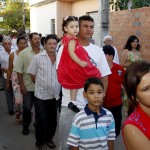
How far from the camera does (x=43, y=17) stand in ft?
72.1

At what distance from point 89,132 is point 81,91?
21.2 inches

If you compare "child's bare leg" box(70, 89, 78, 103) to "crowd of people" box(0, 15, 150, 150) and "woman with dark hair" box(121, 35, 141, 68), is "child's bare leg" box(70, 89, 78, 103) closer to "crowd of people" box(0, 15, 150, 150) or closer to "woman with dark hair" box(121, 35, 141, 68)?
"crowd of people" box(0, 15, 150, 150)

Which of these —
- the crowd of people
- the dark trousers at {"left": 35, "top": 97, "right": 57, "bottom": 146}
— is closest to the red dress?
the crowd of people

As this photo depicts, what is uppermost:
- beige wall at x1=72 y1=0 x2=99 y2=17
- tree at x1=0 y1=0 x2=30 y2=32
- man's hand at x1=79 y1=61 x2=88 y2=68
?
tree at x1=0 y1=0 x2=30 y2=32

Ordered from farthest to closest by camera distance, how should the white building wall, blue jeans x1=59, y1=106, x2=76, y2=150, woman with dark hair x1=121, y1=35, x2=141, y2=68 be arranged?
the white building wall < woman with dark hair x1=121, y1=35, x2=141, y2=68 < blue jeans x1=59, y1=106, x2=76, y2=150

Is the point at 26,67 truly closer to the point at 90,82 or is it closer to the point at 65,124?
the point at 65,124

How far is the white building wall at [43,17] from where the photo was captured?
798 inches

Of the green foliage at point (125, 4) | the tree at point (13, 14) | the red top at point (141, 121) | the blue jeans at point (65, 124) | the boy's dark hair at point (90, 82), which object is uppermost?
the tree at point (13, 14)

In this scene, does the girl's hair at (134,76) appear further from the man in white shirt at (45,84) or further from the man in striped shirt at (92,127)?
the man in white shirt at (45,84)

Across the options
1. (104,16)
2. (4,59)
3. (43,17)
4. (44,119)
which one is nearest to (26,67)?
(44,119)

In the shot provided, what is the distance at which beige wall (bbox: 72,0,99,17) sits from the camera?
1669cm

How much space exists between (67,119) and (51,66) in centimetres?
154

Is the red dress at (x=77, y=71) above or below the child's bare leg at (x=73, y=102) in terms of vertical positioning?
above

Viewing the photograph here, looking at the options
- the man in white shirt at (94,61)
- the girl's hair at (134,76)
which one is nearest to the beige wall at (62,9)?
the man in white shirt at (94,61)
